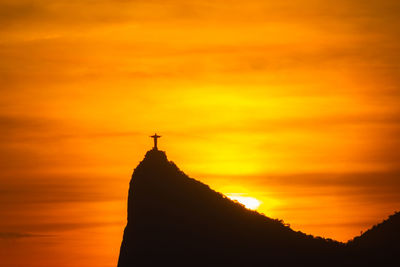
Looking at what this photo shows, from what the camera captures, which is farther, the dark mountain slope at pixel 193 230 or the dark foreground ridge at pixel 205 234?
the dark mountain slope at pixel 193 230

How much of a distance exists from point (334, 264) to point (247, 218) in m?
9.59

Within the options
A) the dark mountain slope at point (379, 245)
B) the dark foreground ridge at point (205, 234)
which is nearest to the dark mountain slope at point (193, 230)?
the dark foreground ridge at point (205, 234)

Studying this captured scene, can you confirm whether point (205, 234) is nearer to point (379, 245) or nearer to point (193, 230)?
point (193, 230)

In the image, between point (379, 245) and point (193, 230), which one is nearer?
point (379, 245)

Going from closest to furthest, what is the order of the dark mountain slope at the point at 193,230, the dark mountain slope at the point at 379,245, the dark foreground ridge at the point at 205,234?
the dark mountain slope at the point at 379,245 < the dark foreground ridge at the point at 205,234 < the dark mountain slope at the point at 193,230

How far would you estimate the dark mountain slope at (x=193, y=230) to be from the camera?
380ft

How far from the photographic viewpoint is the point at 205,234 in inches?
4710

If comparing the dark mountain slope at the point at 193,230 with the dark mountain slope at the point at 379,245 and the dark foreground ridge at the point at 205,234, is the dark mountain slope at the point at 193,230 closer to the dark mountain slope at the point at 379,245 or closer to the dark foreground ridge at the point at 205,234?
the dark foreground ridge at the point at 205,234

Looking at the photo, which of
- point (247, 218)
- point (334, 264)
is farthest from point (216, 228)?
point (334, 264)

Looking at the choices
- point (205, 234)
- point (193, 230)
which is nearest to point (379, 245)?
point (205, 234)

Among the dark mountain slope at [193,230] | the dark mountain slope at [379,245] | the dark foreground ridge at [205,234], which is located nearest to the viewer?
the dark mountain slope at [379,245]

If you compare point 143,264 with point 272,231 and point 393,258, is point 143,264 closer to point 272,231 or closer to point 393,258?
point 272,231

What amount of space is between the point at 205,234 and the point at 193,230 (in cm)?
108

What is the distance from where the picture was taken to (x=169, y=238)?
11994cm
